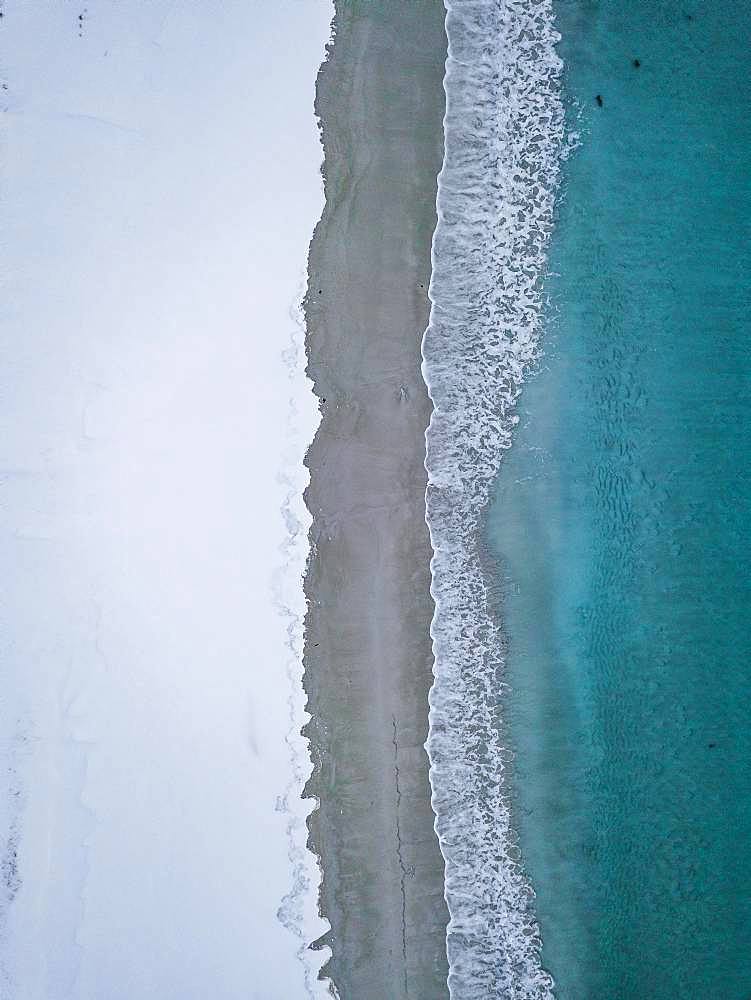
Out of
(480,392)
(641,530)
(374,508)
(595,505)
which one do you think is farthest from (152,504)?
(641,530)

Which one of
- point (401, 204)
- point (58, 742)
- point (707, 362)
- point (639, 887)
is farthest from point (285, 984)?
point (401, 204)

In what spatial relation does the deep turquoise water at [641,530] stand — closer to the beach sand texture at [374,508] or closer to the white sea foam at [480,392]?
the white sea foam at [480,392]

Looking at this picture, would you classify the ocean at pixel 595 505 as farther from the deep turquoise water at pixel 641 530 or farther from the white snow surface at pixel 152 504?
the white snow surface at pixel 152 504

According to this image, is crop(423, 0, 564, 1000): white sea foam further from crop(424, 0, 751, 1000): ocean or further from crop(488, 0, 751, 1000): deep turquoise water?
crop(488, 0, 751, 1000): deep turquoise water

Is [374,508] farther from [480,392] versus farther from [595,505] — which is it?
[595,505]

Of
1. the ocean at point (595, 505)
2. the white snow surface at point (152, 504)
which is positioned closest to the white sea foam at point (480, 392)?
the ocean at point (595, 505)

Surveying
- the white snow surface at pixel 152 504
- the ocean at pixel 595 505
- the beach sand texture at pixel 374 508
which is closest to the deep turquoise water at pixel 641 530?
the ocean at pixel 595 505
